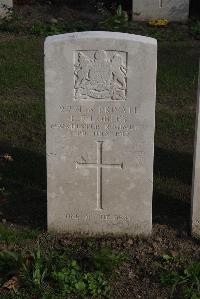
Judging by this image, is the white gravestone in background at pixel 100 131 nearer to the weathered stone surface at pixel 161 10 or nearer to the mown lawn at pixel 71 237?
the mown lawn at pixel 71 237

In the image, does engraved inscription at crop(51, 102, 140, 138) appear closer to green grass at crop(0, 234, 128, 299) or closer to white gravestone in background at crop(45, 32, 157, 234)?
white gravestone in background at crop(45, 32, 157, 234)

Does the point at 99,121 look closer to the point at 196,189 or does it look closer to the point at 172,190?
the point at 196,189

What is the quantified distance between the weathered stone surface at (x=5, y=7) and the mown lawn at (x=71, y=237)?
6.83ft

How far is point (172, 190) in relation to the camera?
21.4 feet

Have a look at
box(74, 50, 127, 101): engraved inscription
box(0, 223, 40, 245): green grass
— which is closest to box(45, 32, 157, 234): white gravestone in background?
box(74, 50, 127, 101): engraved inscription

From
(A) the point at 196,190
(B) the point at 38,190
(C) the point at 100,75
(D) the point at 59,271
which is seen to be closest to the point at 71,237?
(D) the point at 59,271

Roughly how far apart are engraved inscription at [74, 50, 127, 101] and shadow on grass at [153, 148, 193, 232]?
1362 mm

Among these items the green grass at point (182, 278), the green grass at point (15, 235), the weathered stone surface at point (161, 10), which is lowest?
the green grass at point (182, 278)

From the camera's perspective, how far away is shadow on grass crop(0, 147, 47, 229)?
604 centimetres

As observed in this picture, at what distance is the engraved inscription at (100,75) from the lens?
5.21m

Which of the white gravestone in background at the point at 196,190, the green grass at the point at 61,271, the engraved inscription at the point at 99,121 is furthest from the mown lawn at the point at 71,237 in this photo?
the engraved inscription at the point at 99,121

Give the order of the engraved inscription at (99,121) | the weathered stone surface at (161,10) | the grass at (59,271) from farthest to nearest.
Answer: the weathered stone surface at (161,10) < the engraved inscription at (99,121) < the grass at (59,271)

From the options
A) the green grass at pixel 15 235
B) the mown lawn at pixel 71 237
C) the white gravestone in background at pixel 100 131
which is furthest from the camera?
the green grass at pixel 15 235

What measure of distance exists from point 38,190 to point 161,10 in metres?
6.65
